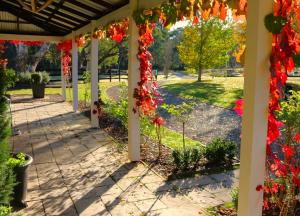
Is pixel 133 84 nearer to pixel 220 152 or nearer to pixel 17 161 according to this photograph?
pixel 220 152

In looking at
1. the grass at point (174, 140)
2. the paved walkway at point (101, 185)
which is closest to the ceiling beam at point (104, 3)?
the paved walkway at point (101, 185)

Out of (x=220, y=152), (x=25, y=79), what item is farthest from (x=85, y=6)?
(x=25, y=79)

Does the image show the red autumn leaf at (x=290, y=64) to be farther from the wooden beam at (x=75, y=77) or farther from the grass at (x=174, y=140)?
the wooden beam at (x=75, y=77)

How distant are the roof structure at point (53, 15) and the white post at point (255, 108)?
11.3 feet

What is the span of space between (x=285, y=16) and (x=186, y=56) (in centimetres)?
1922

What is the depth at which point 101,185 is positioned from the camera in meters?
4.64

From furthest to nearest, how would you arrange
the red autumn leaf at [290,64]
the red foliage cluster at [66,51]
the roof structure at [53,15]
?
the red foliage cluster at [66,51], the roof structure at [53,15], the red autumn leaf at [290,64]

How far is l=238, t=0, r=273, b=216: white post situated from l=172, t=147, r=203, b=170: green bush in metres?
2.37

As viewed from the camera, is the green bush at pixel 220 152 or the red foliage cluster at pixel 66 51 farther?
the red foliage cluster at pixel 66 51

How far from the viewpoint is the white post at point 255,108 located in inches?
A: 98.0

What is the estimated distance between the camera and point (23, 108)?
11.7m

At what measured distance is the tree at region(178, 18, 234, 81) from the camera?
68.9 feet

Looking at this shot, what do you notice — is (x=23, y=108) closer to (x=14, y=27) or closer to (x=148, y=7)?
(x=14, y=27)

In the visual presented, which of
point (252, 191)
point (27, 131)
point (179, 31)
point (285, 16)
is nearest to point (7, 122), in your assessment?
point (252, 191)
